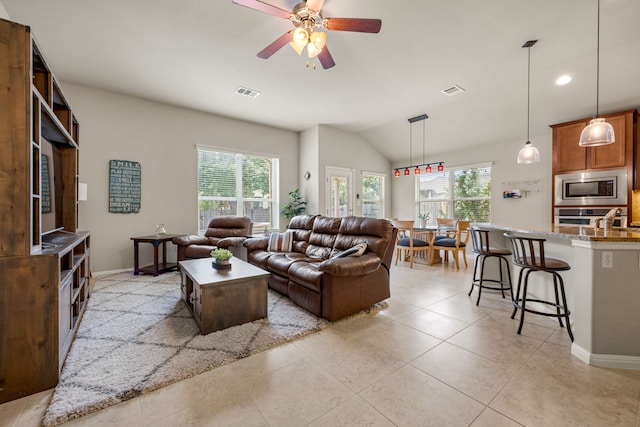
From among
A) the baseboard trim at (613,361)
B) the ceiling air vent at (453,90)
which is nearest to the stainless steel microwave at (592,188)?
the ceiling air vent at (453,90)

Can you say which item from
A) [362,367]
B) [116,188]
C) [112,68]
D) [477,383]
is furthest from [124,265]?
[477,383]

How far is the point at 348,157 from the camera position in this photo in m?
6.73

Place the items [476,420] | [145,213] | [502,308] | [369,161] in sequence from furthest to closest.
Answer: [369,161]
[145,213]
[502,308]
[476,420]

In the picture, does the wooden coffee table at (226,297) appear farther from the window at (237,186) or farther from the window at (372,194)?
the window at (372,194)

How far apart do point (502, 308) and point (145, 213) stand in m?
5.52

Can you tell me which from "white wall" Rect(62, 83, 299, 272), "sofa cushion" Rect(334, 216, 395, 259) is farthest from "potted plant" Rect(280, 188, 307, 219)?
"sofa cushion" Rect(334, 216, 395, 259)

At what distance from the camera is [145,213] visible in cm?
468

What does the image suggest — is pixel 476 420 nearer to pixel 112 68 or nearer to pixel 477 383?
pixel 477 383

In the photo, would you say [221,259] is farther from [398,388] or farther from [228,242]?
[398,388]

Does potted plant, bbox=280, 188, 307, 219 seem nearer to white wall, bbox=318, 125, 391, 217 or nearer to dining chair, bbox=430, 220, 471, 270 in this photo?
white wall, bbox=318, 125, 391, 217

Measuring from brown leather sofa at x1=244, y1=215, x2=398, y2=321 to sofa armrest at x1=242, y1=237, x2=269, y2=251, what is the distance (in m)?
0.02

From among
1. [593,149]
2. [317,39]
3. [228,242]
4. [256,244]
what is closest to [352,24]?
[317,39]

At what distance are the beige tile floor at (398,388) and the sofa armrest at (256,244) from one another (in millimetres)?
2091

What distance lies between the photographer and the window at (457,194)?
20.2ft
